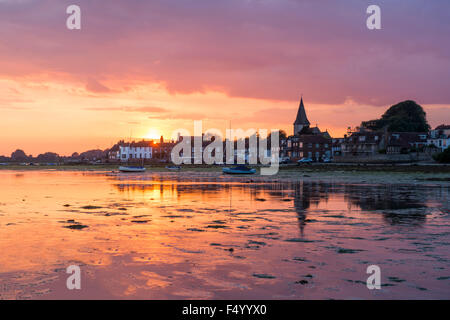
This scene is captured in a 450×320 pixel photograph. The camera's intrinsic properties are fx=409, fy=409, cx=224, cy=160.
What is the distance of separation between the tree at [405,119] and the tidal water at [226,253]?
128 metres

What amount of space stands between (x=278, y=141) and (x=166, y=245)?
564 ft

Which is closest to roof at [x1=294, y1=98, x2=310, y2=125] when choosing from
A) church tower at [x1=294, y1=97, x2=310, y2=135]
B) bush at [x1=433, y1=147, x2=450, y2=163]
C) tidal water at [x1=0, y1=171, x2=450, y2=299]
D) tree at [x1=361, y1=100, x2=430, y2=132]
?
church tower at [x1=294, y1=97, x2=310, y2=135]

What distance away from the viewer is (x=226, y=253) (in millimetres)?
13656

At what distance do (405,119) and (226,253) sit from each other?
482ft

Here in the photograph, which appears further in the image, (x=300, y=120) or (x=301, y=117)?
(x=301, y=117)

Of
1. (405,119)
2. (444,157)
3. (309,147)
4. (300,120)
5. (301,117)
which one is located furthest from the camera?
(301,117)

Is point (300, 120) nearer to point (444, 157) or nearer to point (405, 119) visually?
point (405, 119)

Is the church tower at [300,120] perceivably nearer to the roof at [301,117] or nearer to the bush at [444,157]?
the roof at [301,117]

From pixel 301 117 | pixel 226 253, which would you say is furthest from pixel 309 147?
pixel 226 253

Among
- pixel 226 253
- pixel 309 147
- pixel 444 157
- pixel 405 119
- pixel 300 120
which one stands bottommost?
pixel 226 253

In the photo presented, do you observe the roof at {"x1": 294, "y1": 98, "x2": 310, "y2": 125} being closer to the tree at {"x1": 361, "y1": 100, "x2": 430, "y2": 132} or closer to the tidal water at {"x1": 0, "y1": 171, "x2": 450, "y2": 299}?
the tree at {"x1": 361, "y1": 100, "x2": 430, "y2": 132}

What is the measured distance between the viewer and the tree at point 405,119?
468ft
